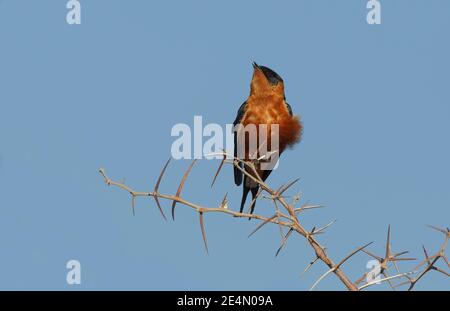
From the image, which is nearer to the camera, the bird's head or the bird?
the bird

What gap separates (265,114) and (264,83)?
0.51m

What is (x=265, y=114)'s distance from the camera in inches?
287

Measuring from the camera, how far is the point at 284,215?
198cm

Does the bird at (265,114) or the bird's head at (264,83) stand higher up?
the bird's head at (264,83)

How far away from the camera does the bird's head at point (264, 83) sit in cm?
753

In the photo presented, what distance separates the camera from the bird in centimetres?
698

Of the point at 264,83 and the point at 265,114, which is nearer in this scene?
the point at 265,114

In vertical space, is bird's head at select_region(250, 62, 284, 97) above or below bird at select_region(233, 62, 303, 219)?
above

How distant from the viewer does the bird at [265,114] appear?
22.9ft

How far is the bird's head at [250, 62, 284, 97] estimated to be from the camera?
753 cm

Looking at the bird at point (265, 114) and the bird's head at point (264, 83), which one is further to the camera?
the bird's head at point (264, 83)
